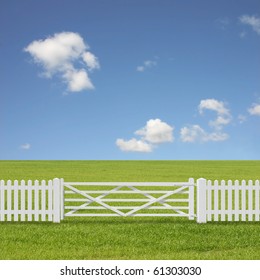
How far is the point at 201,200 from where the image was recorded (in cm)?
1873

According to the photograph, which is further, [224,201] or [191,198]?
[224,201]

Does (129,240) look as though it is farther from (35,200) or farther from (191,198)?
(35,200)

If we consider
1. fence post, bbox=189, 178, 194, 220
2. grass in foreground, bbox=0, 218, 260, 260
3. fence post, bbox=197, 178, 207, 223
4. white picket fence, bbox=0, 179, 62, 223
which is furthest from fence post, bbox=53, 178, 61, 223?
fence post, bbox=197, 178, 207, 223

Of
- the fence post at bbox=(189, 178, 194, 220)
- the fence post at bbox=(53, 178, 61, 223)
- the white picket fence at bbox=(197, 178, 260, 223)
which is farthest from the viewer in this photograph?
the fence post at bbox=(189, 178, 194, 220)

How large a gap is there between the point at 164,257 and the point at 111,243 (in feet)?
7.70

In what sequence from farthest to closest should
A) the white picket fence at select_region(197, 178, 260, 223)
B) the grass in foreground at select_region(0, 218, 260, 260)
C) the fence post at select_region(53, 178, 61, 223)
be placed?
the white picket fence at select_region(197, 178, 260, 223), the fence post at select_region(53, 178, 61, 223), the grass in foreground at select_region(0, 218, 260, 260)

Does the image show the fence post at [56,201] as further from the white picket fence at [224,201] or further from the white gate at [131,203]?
the white picket fence at [224,201]

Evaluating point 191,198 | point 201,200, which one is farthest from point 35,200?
point 201,200

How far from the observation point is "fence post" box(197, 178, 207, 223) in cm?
1869

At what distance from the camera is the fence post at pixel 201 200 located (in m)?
18.7

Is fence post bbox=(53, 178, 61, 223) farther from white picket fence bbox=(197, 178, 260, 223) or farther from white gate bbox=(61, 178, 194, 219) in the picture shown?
white picket fence bbox=(197, 178, 260, 223)

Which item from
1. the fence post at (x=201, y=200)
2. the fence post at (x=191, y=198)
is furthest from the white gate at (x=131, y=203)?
the fence post at (x=201, y=200)

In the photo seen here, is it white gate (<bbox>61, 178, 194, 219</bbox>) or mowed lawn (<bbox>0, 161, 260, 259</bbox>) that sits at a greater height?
white gate (<bbox>61, 178, 194, 219</bbox>)
